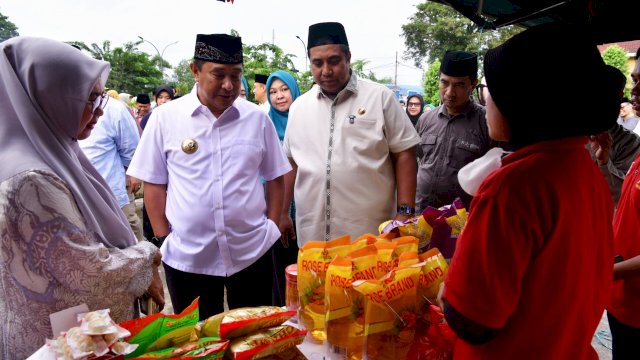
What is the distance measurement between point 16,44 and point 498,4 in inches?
117

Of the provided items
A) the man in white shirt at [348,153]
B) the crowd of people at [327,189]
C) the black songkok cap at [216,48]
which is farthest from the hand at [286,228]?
the black songkok cap at [216,48]

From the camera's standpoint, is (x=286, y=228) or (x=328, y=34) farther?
(x=286, y=228)

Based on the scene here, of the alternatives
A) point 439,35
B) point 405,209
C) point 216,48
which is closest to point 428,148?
point 405,209

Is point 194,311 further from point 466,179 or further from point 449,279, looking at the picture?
point 466,179

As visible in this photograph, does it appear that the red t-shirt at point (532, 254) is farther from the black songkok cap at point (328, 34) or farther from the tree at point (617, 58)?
the tree at point (617, 58)

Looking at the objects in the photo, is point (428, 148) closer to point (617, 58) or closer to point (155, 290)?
point (155, 290)

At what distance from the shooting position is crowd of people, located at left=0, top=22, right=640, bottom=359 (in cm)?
82

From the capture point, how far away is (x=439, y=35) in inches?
1282

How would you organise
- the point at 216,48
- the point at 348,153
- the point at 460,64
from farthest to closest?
the point at 460,64, the point at 348,153, the point at 216,48

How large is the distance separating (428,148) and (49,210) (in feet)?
8.07

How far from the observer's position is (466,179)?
995 mm

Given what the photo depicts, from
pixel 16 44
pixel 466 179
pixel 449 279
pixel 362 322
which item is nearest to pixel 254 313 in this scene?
pixel 362 322

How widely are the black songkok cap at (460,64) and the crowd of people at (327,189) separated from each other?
1cm

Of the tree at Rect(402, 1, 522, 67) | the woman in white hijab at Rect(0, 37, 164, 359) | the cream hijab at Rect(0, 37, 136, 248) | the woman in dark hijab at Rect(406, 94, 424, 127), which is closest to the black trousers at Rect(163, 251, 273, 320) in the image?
the woman in white hijab at Rect(0, 37, 164, 359)
